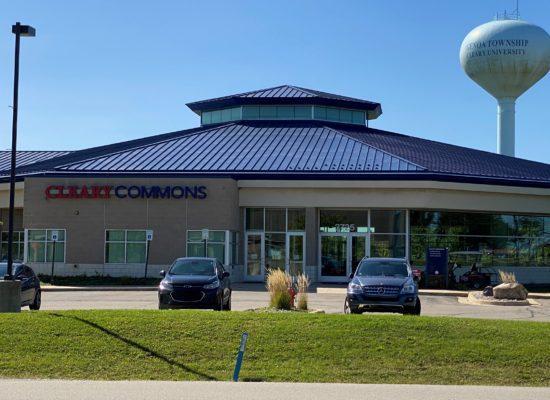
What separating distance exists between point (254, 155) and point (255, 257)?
5243 millimetres

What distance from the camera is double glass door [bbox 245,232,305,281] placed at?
38.0 meters

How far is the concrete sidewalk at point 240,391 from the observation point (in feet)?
35.0

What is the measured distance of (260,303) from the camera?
83.3ft

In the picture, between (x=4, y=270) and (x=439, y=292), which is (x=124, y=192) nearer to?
(x=439, y=292)

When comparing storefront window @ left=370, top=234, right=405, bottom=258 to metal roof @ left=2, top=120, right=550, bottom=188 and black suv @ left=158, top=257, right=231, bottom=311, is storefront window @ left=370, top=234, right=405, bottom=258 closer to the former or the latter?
metal roof @ left=2, top=120, right=550, bottom=188

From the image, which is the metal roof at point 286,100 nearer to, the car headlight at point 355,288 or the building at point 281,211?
the building at point 281,211

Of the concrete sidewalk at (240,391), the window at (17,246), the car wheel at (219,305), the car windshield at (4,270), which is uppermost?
the window at (17,246)

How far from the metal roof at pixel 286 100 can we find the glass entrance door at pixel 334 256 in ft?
40.5

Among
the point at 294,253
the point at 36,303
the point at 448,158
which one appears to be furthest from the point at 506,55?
the point at 36,303

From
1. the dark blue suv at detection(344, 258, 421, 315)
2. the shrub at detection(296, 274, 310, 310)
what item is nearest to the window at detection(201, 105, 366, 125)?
the shrub at detection(296, 274, 310, 310)

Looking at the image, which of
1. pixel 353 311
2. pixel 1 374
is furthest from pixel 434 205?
pixel 1 374

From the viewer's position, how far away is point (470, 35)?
5659 cm

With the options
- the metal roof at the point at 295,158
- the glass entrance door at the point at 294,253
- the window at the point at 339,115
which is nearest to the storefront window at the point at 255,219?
the glass entrance door at the point at 294,253

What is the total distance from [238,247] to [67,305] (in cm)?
1487
